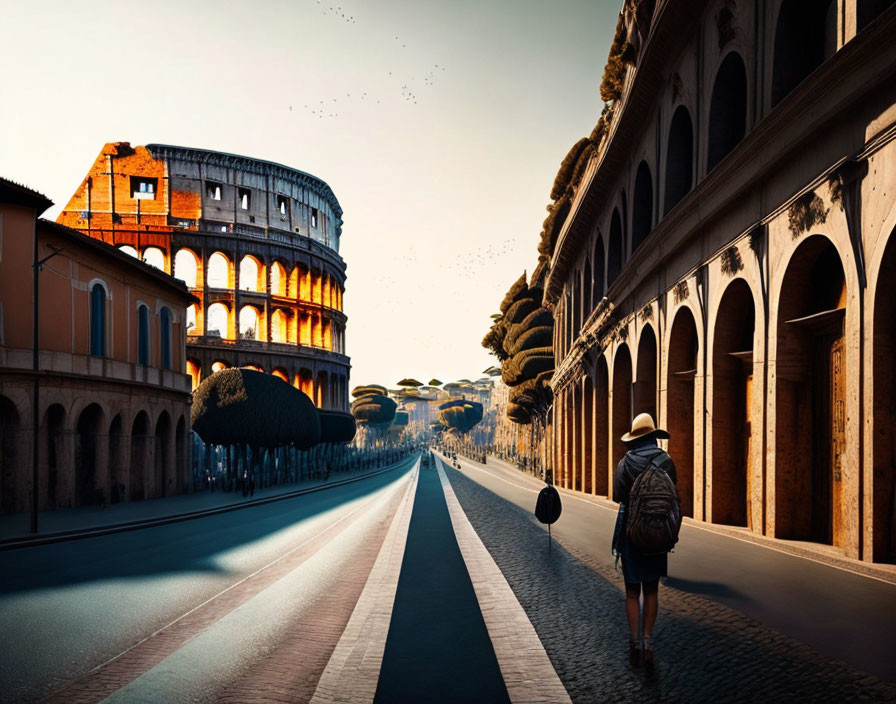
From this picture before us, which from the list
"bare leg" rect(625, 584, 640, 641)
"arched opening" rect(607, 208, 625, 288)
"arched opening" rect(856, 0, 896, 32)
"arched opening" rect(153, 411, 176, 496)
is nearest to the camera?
"bare leg" rect(625, 584, 640, 641)

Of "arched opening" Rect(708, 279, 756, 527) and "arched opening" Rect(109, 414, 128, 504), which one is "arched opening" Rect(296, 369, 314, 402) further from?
"arched opening" Rect(708, 279, 756, 527)

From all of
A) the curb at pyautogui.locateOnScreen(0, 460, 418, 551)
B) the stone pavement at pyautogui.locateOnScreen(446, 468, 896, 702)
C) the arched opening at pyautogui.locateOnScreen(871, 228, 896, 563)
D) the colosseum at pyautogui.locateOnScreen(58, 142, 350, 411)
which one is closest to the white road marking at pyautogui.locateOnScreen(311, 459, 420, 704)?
the stone pavement at pyautogui.locateOnScreen(446, 468, 896, 702)

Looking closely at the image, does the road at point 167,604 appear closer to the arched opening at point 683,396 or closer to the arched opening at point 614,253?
the arched opening at point 683,396

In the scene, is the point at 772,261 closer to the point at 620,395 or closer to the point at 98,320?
the point at 620,395

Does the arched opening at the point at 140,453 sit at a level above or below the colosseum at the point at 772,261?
below

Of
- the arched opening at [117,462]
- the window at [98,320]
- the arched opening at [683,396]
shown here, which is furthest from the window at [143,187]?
the arched opening at [683,396]

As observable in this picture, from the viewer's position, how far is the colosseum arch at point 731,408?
1514 cm

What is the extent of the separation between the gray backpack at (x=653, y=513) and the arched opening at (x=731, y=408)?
10497mm

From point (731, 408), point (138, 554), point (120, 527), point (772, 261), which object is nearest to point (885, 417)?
point (772, 261)

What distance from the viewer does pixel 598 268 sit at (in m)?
32.3

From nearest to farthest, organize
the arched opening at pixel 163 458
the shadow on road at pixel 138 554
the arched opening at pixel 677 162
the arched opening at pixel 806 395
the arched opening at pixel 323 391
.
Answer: the shadow on road at pixel 138 554, the arched opening at pixel 806 395, the arched opening at pixel 677 162, the arched opening at pixel 163 458, the arched opening at pixel 323 391

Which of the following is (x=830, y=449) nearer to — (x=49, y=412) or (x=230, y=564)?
(x=230, y=564)

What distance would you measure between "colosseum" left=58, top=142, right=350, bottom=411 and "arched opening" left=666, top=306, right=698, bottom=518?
4741 cm

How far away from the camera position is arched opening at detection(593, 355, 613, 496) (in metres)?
28.2
